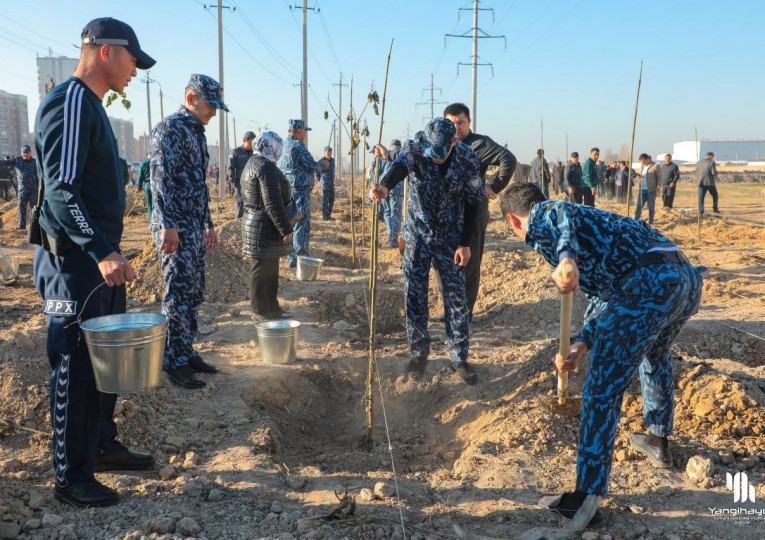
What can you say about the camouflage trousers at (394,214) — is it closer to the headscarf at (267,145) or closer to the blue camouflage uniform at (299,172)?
the blue camouflage uniform at (299,172)

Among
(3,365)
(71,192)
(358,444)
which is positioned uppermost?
(71,192)

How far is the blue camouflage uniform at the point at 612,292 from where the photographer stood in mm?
2537

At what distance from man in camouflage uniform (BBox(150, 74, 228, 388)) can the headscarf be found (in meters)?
1.15

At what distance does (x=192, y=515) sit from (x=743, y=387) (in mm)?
3195

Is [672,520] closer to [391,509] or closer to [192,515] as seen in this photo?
[391,509]

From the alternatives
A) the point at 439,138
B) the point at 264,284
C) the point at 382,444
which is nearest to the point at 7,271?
the point at 264,284

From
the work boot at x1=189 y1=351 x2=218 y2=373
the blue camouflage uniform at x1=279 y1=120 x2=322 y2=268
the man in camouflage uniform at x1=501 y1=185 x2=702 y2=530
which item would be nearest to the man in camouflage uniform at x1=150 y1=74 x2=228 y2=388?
the work boot at x1=189 y1=351 x2=218 y2=373

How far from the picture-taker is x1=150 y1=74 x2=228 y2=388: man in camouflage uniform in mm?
3988

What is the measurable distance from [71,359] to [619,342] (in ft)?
7.56

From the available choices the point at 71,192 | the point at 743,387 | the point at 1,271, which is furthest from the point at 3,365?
the point at 1,271

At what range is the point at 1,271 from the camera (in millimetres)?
8641

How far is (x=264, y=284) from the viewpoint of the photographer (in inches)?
233

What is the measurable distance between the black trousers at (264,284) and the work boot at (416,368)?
1.75 metres

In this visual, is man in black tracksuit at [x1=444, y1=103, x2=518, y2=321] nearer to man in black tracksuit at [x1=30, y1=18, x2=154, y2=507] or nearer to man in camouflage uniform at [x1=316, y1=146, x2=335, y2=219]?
man in black tracksuit at [x1=30, y1=18, x2=154, y2=507]
